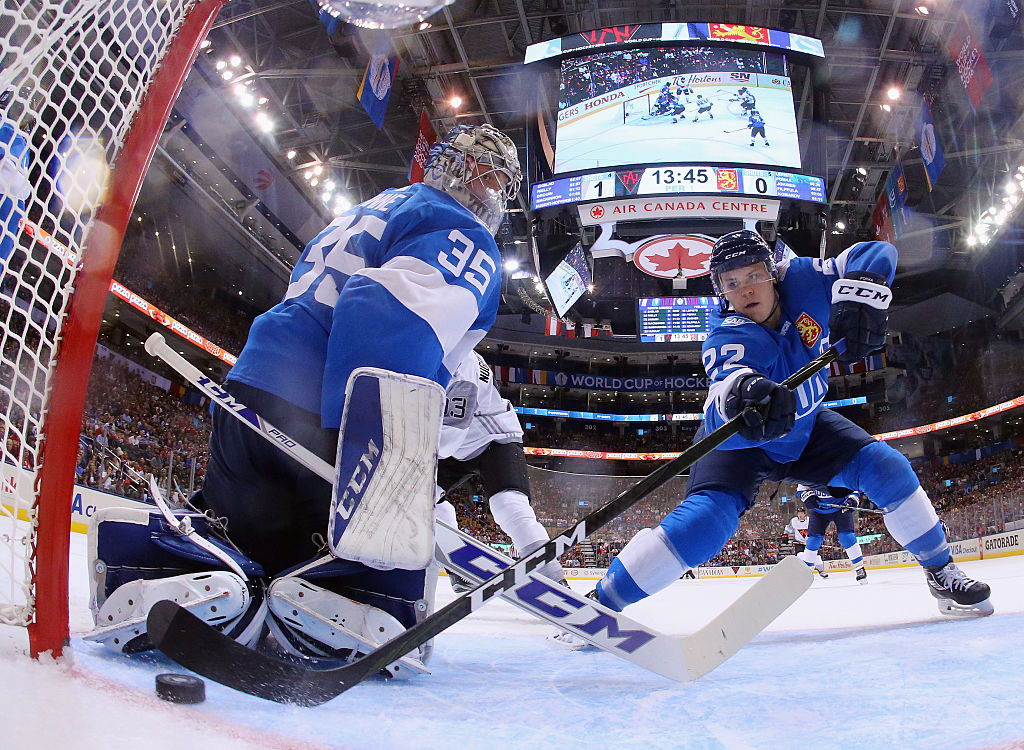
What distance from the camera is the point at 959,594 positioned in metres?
1.97

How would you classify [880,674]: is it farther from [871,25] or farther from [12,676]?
[871,25]

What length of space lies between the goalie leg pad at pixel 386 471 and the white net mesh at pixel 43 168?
0.35 meters

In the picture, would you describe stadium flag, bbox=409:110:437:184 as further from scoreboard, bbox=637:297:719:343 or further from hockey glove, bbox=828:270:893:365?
hockey glove, bbox=828:270:893:365

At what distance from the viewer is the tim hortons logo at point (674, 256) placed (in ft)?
27.9

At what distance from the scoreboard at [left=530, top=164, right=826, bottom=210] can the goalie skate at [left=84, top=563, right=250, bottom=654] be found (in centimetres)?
731

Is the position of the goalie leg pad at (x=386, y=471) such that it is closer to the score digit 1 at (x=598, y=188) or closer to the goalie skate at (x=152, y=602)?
the goalie skate at (x=152, y=602)

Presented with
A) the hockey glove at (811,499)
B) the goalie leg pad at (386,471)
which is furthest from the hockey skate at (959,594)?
the hockey glove at (811,499)

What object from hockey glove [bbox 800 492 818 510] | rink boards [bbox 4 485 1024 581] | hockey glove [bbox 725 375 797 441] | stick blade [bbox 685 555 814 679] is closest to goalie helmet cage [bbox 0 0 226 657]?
stick blade [bbox 685 555 814 679]

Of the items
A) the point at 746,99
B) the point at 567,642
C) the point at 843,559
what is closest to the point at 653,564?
the point at 567,642

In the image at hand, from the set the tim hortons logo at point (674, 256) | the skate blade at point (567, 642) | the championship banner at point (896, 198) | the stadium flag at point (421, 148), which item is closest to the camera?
the skate blade at point (567, 642)

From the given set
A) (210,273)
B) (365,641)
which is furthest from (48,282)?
(210,273)

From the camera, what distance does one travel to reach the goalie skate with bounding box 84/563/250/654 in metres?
0.99

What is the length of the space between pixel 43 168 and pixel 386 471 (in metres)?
0.58

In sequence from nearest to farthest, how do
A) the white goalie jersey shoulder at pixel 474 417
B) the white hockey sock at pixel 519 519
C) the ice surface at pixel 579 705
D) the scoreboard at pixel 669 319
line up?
the ice surface at pixel 579 705 < the white goalie jersey shoulder at pixel 474 417 < the white hockey sock at pixel 519 519 < the scoreboard at pixel 669 319
